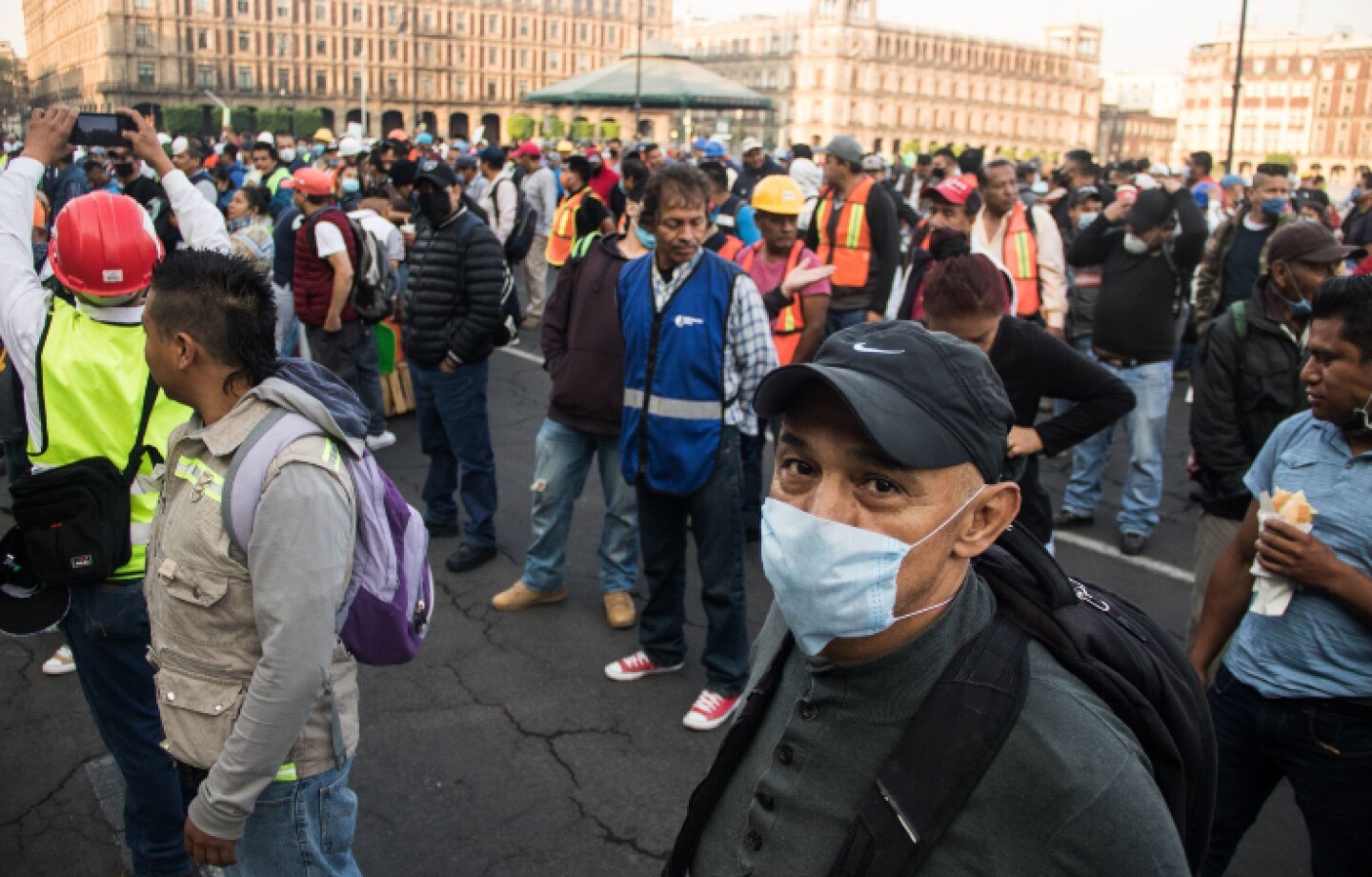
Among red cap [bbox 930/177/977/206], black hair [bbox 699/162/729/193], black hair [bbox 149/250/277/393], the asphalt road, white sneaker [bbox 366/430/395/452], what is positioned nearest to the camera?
black hair [bbox 149/250/277/393]

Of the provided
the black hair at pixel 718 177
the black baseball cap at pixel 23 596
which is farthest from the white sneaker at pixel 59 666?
the black hair at pixel 718 177

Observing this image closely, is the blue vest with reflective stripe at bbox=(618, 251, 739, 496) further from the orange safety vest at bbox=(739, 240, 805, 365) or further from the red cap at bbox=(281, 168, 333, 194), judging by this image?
the red cap at bbox=(281, 168, 333, 194)

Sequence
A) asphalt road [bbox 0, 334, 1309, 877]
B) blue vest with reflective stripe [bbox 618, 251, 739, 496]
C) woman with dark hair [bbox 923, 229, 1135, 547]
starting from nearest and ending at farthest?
woman with dark hair [bbox 923, 229, 1135, 547] → asphalt road [bbox 0, 334, 1309, 877] → blue vest with reflective stripe [bbox 618, 251, 739, 496]

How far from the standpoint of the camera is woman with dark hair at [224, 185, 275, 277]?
297 inches

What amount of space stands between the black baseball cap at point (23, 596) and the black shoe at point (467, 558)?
297 cm

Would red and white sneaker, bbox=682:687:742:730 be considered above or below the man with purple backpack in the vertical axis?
below

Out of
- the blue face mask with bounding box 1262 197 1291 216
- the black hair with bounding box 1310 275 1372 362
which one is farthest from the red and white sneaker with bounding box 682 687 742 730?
the blue face mask with bounding box 1262 197 1291 216

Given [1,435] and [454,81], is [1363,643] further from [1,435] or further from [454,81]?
[454,81]

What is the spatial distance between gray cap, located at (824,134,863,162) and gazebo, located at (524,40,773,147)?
28912 mm

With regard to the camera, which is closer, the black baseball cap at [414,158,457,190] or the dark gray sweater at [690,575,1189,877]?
the dark gray sweater at [690,575,1189,877]

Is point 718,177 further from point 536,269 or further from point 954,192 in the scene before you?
point 536,269

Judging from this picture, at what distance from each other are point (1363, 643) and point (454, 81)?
115m

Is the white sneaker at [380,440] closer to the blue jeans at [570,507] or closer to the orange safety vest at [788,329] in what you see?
the blue jeans at [570,507]

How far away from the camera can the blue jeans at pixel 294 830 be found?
7.27 ft
